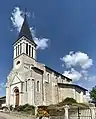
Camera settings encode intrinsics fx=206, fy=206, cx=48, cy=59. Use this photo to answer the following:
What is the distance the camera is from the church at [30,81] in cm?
3976

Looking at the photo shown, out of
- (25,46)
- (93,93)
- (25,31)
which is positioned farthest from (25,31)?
(93,93)

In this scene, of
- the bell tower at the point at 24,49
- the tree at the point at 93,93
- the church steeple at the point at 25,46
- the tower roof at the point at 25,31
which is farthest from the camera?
the tower roof at the point at 25,31

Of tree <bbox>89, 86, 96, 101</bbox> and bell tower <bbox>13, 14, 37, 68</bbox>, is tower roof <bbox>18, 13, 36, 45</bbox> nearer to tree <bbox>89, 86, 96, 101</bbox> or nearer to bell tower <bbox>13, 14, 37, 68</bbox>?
bell tower <bbox>13, 14, 37, 68</bbox>

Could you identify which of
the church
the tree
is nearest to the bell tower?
the church

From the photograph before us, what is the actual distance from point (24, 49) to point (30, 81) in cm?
851

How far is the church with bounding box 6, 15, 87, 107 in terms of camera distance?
130 feet

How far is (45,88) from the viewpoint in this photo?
139 feet

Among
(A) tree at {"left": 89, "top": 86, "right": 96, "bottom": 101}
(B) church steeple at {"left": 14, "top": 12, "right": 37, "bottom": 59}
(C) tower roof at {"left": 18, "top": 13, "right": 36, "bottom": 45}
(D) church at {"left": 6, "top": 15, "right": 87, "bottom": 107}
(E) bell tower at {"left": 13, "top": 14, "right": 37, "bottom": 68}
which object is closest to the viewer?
(D) church at {"left": 6, "top": 15, "right": 87, "bottom": 107}

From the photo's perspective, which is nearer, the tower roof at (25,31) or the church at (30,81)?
the church at (30,81)

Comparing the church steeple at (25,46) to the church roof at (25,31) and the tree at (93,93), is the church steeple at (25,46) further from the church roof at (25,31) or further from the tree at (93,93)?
the tree at (93,93)

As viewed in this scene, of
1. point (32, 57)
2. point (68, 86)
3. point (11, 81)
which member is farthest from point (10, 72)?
point (68, 86)

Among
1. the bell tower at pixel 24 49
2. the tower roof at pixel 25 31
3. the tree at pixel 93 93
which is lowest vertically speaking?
the tree at pixel 93 93

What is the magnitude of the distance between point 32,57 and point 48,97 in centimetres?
948

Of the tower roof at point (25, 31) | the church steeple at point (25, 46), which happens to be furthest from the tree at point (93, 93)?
the tower roof at point (25, 31)
